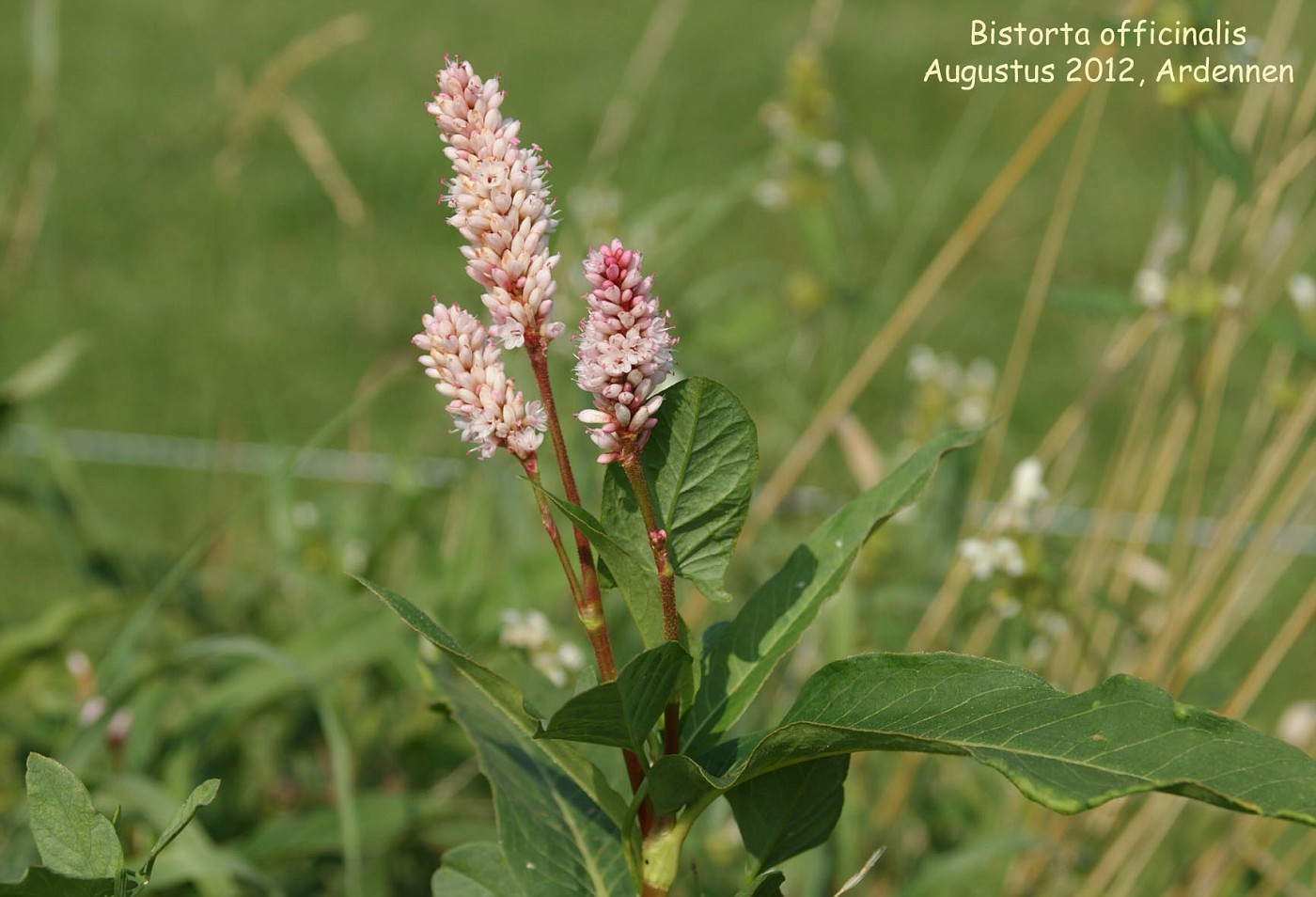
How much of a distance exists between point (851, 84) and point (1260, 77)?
2912 mm

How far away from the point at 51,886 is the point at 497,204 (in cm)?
31

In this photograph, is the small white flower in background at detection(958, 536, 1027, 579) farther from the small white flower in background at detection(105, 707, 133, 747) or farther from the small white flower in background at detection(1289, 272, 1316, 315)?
the small white flower in background at detection(105, 707, 133, 747)

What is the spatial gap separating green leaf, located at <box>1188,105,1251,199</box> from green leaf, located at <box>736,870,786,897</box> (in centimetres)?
70

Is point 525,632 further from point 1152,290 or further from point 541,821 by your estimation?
point 1152,290

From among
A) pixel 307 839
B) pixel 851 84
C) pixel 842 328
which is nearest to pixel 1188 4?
pixel 842 328

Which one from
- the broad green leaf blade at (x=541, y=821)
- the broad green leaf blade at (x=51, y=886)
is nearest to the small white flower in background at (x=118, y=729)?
the broad green leaf blade at (x=541, y=821)

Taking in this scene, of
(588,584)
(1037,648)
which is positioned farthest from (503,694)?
(1037,648)

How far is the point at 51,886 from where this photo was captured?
53 centimetres

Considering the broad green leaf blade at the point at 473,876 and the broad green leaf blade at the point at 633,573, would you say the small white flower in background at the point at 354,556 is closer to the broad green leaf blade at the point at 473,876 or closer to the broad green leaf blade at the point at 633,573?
the broad green leaf blade at the point at 473,876

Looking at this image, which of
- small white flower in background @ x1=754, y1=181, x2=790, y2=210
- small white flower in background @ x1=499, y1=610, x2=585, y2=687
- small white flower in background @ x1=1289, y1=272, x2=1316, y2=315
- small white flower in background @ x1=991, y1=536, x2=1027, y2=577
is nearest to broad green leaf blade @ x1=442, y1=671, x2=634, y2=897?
small white flower in background @ x1=499, y1=610, x2=585, y2=687

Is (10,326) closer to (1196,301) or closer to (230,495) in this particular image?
(230,495)

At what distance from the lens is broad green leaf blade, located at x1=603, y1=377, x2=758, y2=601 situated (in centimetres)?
57

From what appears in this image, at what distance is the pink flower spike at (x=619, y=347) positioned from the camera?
51cm

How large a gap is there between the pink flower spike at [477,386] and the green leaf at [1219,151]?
0.72 meters
